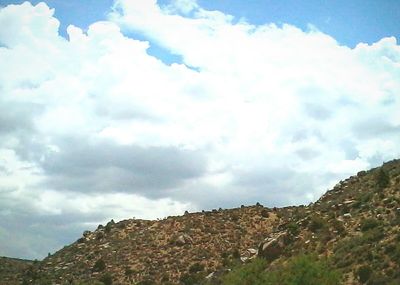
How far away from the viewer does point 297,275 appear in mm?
32312

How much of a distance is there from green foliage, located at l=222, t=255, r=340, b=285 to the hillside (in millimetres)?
2541

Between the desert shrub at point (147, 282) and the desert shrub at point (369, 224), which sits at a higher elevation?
the desert shrub at point (369, 224)

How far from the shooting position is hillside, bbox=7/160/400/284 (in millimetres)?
37406

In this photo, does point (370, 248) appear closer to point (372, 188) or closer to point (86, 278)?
point (372, 188)

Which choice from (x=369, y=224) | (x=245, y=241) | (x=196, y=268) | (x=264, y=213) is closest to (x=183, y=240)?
(x=245, y=241)

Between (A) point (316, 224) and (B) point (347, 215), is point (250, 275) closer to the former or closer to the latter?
(A) point (316, 224)

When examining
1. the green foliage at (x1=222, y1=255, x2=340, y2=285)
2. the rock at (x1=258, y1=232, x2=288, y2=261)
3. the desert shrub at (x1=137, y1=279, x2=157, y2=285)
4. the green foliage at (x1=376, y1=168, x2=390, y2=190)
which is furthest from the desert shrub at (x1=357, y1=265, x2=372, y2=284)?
the desert shrub at (x1=137, y1=279, x2=157, y2=285)

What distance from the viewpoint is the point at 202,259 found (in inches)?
2450

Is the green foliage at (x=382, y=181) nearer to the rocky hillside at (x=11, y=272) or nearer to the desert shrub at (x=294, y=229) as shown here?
the desert shrub at (x=294, y=229)

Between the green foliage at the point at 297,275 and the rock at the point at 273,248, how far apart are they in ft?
13.9

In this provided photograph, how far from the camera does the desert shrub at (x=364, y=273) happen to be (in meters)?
32.7

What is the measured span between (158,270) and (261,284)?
85.1ft

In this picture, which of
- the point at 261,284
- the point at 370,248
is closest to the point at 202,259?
the point at 261,284

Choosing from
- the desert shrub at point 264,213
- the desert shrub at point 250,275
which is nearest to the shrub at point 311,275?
the desert shrub at point 250,275
